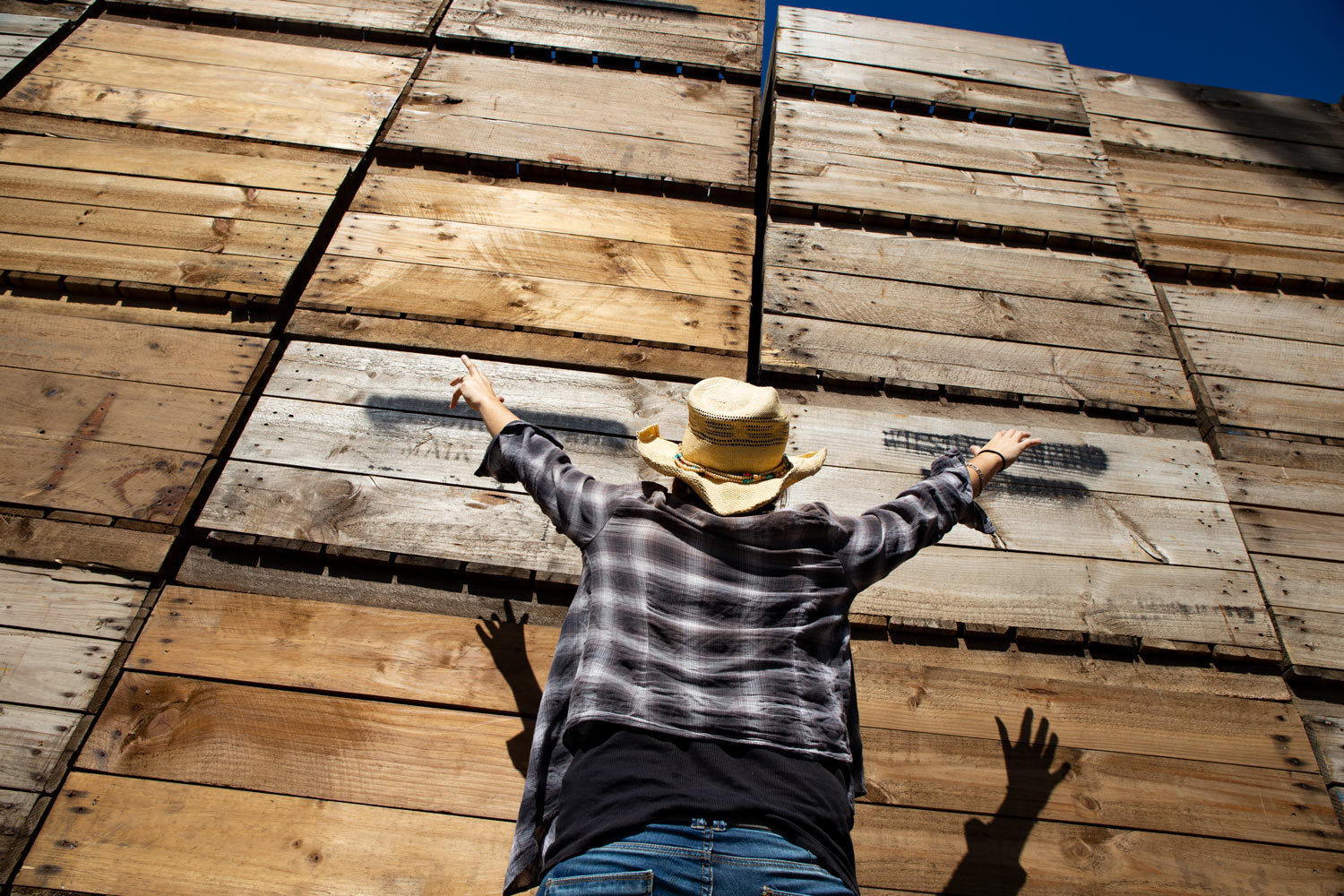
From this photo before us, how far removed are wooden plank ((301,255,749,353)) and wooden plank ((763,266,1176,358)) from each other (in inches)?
10.8

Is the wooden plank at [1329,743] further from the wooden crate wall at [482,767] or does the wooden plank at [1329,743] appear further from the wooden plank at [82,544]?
the wooden plank at [82,544]

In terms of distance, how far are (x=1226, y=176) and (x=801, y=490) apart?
330 cm

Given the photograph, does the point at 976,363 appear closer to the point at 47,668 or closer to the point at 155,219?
the point at 47,668

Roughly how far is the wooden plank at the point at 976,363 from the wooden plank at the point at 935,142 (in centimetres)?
120

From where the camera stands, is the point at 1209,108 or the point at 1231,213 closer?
the point at 1231,213

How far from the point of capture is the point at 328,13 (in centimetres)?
412

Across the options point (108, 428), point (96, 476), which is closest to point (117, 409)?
point (108, 428)

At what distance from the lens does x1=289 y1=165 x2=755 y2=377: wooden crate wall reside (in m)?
2.99

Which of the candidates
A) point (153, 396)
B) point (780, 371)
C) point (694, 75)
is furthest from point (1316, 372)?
point (153, 396)

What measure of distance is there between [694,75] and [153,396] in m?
3.06

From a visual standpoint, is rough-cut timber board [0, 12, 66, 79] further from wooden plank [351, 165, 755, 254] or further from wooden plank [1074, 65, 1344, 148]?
wooden plank [1074, 65, 1344, 148]

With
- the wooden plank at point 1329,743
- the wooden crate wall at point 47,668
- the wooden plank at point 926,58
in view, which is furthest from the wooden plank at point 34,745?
the wooden plank at point 926,58

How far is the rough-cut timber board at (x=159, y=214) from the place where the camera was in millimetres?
2998

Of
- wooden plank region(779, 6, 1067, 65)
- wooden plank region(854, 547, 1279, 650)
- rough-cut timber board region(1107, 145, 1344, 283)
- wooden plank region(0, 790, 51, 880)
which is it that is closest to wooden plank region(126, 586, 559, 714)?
wooden plank region(0, 790, 51, 880)
